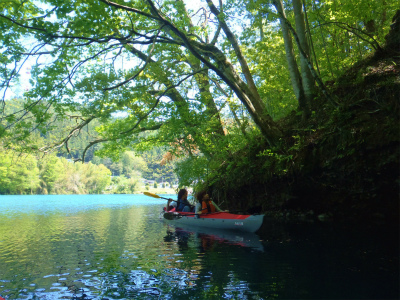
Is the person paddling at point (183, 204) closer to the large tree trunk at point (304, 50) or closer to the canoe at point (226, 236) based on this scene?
the canoe at point (226, 236)

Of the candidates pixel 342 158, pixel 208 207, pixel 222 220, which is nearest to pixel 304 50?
pixel 342 158

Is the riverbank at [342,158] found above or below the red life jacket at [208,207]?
above

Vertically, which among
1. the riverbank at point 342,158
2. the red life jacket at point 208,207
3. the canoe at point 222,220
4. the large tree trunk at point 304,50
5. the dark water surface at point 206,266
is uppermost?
the large tree trunk at point 304,50

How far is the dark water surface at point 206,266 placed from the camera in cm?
491

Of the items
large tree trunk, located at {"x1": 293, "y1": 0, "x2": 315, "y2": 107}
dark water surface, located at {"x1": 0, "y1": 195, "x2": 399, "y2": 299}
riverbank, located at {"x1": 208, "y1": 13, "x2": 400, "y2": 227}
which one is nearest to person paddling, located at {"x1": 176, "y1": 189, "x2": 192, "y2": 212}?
riverbank, located at {"x1": 208, "y1": 13, "x2": 400, "y2": 227}

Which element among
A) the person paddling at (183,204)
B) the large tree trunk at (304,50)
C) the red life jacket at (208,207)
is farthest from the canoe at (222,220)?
the large tree trunk at (304,50)

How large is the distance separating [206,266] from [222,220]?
5174mm

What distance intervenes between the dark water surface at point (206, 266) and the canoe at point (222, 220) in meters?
0.39

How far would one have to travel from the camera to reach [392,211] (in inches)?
375

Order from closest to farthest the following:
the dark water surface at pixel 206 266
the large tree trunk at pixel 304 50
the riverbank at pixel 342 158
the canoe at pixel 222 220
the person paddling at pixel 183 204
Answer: the dark water surface at pixel 206 266, the riverbank at pixel 342 158, the canoe at pixel 222 220, the large tree trunk at pixel 304 50, the person paddling at pixel 183 204

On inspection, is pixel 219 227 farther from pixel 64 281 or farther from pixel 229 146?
pixel 64 281

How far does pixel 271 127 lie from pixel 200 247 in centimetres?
506

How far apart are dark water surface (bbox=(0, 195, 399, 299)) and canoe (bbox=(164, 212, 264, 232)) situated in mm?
391

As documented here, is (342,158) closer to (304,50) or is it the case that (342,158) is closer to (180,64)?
(304,50)
